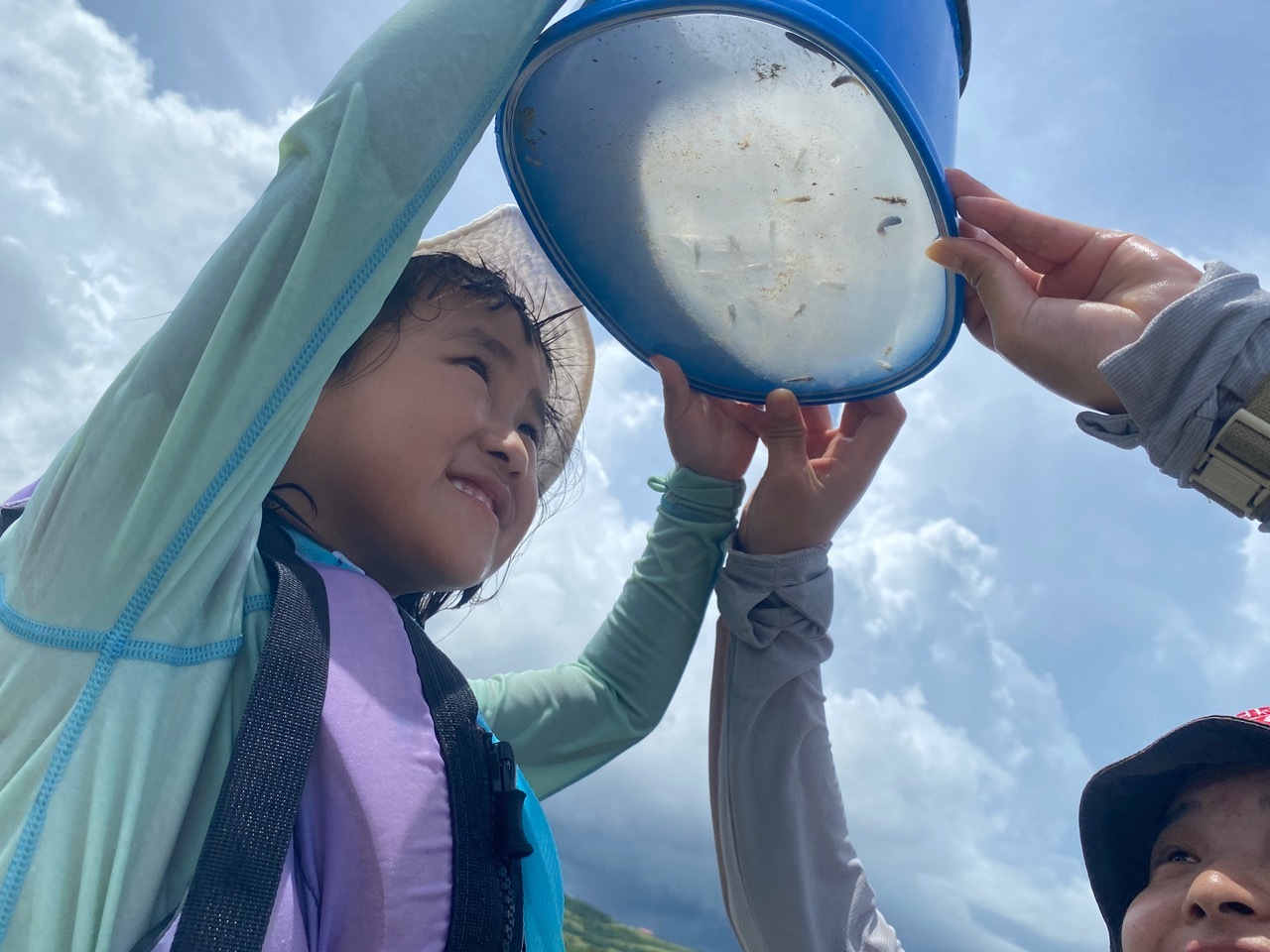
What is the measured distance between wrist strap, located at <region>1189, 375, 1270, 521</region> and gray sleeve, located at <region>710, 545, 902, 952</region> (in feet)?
2.43

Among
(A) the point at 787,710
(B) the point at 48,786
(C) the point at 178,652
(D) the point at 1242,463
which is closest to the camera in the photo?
(B) the point at 48,786

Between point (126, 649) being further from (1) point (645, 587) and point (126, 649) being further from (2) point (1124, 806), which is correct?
(2) point (1124, 806)

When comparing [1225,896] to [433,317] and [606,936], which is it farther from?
[606,936]

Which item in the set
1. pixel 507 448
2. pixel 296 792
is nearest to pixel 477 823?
pixel 296 792

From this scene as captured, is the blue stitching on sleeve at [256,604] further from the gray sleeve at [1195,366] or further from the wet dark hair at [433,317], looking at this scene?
the gray sleeve at [1195,366]

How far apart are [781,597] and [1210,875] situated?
2.70 ft

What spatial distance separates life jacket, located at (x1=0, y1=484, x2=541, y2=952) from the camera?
918 millimetres

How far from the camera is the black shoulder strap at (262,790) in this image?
902 millimetres

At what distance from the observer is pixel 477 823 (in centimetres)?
120

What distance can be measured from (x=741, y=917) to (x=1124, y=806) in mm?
743

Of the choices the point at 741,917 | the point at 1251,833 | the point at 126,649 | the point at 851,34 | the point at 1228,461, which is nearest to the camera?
the point at 126,649

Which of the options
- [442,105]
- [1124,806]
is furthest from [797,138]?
[1124,806]

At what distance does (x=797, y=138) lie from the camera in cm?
139

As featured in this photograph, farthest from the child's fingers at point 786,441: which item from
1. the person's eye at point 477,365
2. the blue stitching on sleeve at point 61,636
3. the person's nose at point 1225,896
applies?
the blue stitching on sleeve at point 61,636
